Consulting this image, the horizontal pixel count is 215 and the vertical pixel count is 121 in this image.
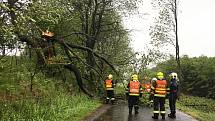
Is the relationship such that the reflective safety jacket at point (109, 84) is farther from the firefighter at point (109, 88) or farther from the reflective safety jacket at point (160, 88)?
the reflective safety jacket at point (160, 88)

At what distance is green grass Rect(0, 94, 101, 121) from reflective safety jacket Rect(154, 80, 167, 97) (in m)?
3.56

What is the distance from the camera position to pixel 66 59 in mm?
26062

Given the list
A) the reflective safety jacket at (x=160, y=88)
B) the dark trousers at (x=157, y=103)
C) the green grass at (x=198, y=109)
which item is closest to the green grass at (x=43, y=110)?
the dark trousers at (x=157, y=103)

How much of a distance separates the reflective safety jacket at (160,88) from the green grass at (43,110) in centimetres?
356

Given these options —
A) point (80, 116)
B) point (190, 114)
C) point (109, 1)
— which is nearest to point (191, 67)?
point (109, 1)

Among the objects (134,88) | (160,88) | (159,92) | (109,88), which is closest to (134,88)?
(134,88)

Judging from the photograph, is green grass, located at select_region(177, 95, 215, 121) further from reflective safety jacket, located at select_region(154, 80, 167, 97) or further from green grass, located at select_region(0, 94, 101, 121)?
green grass, located at select_region(0, 94, 101, 121)

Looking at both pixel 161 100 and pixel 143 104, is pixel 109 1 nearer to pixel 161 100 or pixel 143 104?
pixel 143 104

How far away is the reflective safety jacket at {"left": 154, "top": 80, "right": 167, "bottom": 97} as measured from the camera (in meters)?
19.6

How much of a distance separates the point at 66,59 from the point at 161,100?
329 inches

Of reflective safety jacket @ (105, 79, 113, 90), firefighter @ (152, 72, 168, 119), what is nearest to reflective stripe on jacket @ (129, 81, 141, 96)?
firefighter @ (152, 72, 168, 119)

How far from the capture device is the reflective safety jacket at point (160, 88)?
19625mm

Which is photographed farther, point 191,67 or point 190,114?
point 191,67

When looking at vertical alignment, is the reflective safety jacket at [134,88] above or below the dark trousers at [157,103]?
above
